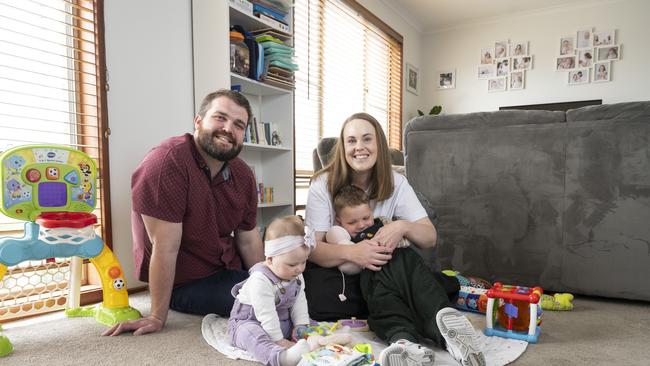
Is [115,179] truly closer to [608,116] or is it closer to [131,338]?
[131,338]

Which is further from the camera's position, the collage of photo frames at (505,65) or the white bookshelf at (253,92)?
the collage of photo frames at (505,65)

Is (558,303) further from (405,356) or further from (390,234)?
(405,356)

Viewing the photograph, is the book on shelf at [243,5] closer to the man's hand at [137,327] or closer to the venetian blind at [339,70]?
the venetian blind at [339,70]

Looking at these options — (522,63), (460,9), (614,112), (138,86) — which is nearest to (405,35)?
(460,9)

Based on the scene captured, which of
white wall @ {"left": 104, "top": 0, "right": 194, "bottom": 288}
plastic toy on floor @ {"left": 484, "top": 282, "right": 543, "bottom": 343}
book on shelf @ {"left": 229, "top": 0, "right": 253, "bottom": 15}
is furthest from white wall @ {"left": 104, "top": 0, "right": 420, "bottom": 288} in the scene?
plastic toy on floor @ {"left": 484, "top": 282, "right": 543, "bottom": 343}

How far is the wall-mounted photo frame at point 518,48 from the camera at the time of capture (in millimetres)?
5754

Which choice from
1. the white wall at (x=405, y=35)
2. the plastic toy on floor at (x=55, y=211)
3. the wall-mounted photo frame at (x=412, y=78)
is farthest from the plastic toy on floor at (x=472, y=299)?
the wall-mounted photo frame at (x=412, y=78)

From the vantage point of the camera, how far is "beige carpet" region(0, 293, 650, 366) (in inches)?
53.5

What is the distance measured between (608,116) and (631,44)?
4199 millimetres

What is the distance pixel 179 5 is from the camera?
252 cm

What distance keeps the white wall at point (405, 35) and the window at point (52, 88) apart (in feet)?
11.6

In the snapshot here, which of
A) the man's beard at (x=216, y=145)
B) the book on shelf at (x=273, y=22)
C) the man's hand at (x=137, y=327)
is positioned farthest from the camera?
the book on shelf at (x=273, y=22)

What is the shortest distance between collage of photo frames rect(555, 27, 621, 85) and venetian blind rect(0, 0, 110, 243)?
5.36m

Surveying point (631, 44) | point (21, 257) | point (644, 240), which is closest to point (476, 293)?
point (644, 240)
